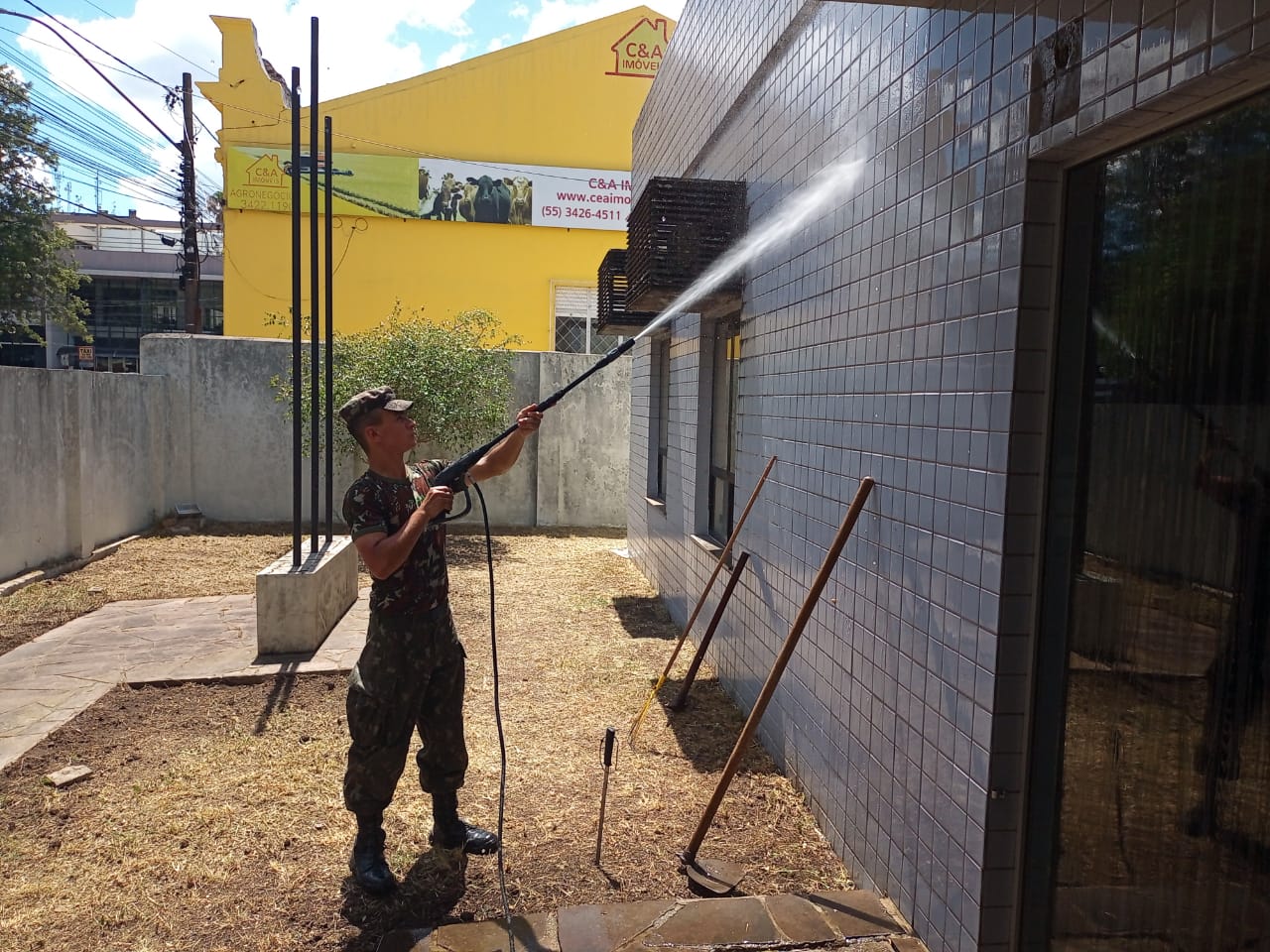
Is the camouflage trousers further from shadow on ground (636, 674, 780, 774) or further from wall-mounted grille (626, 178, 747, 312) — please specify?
wall-mounted grille (626, 178, 747, 312)

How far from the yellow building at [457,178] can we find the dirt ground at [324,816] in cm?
1360

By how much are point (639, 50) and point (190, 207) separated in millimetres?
10233

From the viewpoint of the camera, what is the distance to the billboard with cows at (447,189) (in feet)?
58.9

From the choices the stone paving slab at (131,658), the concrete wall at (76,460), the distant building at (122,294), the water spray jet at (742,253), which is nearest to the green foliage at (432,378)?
the concrete wall at (76,460)

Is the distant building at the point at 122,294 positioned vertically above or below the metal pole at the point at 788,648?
above

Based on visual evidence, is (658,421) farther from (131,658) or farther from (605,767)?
(605,767)

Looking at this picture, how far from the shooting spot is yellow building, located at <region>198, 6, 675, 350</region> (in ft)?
59.3

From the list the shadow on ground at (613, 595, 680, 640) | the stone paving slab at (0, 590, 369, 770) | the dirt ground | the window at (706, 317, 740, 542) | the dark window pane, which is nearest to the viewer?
the dark window pane

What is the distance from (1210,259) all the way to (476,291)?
59.1ft

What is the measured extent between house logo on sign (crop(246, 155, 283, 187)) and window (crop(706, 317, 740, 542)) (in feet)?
49.5

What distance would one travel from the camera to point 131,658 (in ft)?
19.8

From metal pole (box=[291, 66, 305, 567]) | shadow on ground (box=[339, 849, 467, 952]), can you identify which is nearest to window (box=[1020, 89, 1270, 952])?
shadow on ground (box=[339, 849, 467, 952])

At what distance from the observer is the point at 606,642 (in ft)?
21.8

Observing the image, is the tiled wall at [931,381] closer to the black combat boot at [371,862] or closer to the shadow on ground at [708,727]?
the shadow on ground at [708,727]
